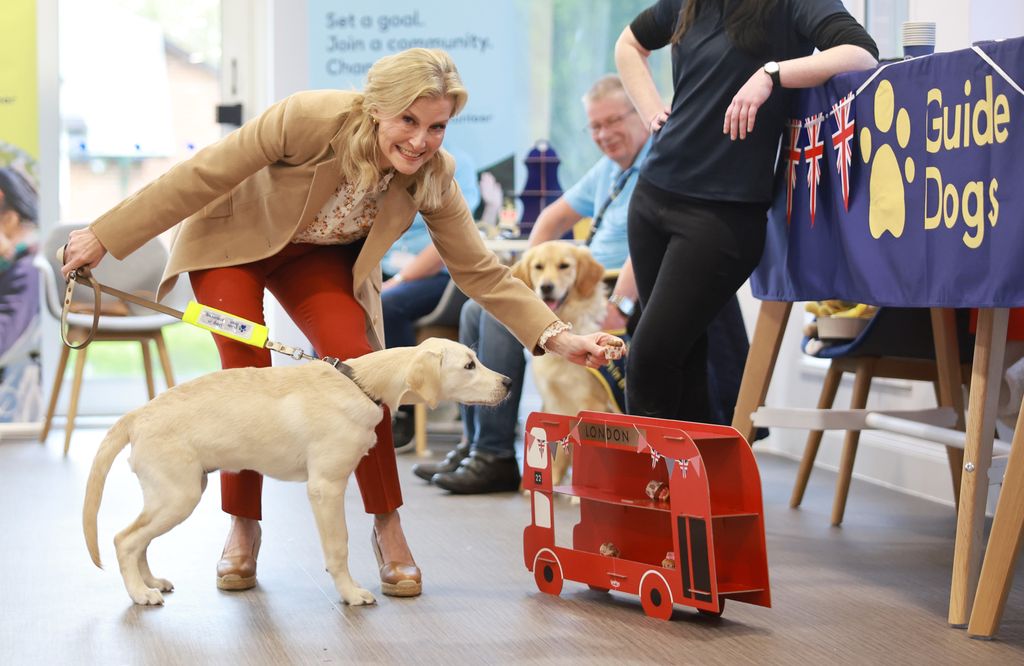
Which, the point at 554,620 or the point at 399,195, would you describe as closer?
the point at 554,620

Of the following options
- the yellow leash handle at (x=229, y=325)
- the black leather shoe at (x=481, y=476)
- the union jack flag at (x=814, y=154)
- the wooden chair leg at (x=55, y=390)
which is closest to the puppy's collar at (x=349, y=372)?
the yellow leash handle at (x=229, y=325)

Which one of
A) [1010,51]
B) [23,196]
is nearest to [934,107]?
[1010,51]

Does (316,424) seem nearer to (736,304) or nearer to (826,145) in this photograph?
(826,145)

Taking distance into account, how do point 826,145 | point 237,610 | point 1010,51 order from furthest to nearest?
point 826,145 < point 237,610 < point 1010,51

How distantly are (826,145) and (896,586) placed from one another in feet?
3.22

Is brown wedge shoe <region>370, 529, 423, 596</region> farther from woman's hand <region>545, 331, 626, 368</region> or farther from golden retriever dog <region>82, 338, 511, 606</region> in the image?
woman's hand <region>545, 331, 626, 368</region>

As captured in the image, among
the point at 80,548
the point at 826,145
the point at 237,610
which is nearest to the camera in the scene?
the point at 237,610

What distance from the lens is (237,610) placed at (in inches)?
92.9

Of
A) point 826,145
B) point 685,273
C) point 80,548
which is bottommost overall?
point 80,548

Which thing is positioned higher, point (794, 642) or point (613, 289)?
point (613, 289)

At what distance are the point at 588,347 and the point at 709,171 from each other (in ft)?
1.66

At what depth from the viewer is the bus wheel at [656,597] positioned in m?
2.28

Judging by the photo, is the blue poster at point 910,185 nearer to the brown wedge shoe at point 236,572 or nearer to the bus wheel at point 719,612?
the bus wheel at point 719,612

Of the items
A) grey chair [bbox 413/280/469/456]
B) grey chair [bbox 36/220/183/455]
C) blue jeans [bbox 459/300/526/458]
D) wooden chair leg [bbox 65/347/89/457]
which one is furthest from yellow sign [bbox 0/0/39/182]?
blue jeans [bbox 459/300/526/458]
